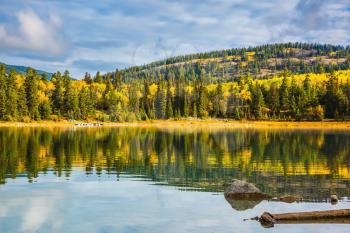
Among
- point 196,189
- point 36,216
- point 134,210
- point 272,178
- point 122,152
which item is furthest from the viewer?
point 122,152

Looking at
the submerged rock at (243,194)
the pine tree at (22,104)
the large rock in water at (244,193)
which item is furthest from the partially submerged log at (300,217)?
the pine tree at (22,104)

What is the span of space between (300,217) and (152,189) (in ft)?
52.7

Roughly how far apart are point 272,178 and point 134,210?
67.3ft

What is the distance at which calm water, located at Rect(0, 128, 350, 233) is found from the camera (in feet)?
93.8

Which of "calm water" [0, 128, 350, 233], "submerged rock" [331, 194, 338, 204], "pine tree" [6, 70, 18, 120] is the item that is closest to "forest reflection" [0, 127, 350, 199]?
"calm water" [0, 128, 350, 233]

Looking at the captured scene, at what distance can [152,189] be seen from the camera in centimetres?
4122

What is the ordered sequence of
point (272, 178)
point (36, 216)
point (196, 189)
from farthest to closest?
1. point (272, 178)
2. point (196, 189)
3. point (36, 216)

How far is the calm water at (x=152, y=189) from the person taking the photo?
28594 millimetres

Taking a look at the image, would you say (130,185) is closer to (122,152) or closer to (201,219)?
(201,219)

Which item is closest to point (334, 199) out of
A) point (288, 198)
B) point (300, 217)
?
point (288, 198)

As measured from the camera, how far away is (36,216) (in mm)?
30266

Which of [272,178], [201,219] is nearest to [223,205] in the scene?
[201,219]

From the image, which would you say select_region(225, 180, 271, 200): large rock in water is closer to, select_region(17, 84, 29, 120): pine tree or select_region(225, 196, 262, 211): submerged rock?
select_region(225, 196, 262, 211): submerged rock

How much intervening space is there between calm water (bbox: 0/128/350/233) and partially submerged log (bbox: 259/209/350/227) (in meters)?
0.71
